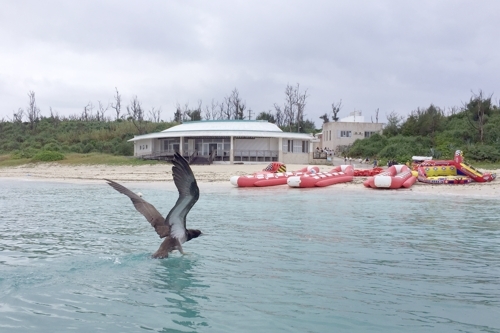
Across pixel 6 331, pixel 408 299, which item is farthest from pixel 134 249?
pixel 408 299

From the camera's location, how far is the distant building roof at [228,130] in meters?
40.4

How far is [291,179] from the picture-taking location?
2417 centimetres

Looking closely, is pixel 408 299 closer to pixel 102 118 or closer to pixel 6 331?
pixel 6 331

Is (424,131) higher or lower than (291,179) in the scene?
higher

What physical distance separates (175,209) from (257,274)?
1612 millimetres

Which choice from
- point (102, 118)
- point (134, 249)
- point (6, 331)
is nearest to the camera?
point (6, 331)

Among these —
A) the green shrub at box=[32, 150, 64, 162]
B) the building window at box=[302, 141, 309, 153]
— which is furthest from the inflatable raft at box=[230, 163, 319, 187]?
the green shrub at box=[32, 150, 64, 162]

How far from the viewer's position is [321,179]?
2464 centimetres

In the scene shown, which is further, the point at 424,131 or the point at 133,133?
the point at 133,133

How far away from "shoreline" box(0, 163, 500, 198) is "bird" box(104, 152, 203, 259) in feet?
52.8

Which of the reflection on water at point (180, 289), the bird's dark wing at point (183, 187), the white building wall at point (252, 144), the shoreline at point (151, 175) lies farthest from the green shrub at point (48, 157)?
the bird's dark wing at point (183, 187)

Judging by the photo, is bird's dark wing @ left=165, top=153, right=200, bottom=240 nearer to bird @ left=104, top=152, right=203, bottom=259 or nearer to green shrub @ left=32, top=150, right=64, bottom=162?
bird @ left=104, top=152, right=203, bottom=259

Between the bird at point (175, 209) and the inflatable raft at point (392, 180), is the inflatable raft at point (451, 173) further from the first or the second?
the bird at point (175, 209)

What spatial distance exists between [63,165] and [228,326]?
122ft
